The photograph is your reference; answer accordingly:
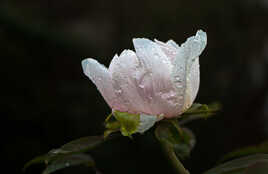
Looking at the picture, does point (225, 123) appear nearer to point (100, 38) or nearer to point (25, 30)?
point (100, 38)

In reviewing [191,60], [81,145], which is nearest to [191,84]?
[191,60]

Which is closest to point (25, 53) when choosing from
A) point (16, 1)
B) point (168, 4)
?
point (16, 1)

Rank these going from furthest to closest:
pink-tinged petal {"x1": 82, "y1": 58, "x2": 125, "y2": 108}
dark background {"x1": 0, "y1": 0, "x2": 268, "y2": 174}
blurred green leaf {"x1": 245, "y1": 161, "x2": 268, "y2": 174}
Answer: dark background {"x1": 0, "y1": 0, "x2": 268, "y2": 174}
pink-tinged petal {"x1": 82, "y1": 58, "x2": 125, "y2": 108}
blurred green leaf {"x1": 245, "y1": 161, "x2": 268, "y2": 174}

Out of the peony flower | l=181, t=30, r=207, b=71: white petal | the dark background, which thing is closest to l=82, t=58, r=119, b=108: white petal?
the peony flower

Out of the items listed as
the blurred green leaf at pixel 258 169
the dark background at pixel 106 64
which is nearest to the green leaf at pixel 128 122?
the blurred green leaf at pixel 258 169

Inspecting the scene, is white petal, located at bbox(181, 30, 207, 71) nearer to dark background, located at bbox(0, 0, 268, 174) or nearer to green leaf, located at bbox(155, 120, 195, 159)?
green leaf, located at bbox(155, 120, 195, 159)

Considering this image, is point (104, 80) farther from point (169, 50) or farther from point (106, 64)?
point (106, 64)

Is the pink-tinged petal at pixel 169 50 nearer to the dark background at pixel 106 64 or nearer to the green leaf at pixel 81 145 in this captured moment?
the green leaf at pixel 81 145
